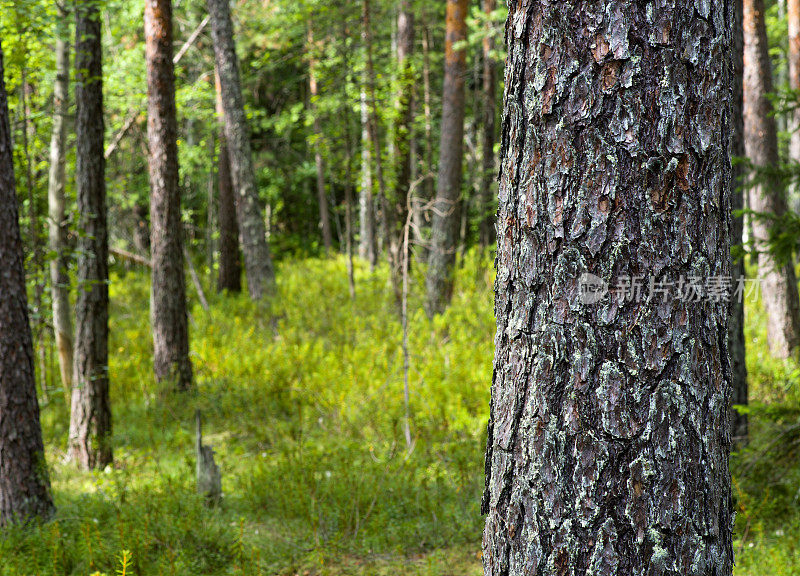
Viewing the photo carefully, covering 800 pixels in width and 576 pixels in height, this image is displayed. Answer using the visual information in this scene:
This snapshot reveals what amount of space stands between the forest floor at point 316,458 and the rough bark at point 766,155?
1.47ft

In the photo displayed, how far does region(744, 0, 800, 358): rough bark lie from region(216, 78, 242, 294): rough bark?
984 centimetres

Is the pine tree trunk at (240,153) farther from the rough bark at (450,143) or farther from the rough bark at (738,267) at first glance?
the rough bark at (738,267)

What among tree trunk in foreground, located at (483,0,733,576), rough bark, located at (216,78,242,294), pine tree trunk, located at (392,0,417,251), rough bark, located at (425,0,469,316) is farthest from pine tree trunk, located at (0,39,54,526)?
rough bark, located at (216,78,242,294)

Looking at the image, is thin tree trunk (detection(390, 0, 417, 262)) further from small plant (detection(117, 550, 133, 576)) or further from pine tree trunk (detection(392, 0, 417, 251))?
small plant (detection(117, 550, 133, 576))

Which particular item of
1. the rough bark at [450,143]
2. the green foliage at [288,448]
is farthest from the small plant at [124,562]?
the rough bark at [450,143]

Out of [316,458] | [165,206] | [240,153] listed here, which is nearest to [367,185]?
[240,153]

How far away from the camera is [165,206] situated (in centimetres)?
834

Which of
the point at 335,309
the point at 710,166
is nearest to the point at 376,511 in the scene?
the point at 710,166

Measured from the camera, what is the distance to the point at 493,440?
2.11 metres

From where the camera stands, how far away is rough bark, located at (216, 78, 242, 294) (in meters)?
13.9

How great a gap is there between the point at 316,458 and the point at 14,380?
258 cm

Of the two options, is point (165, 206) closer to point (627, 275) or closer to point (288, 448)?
point (288, 448)

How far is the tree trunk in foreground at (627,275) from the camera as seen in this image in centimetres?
180

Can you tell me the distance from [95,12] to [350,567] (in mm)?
5608
